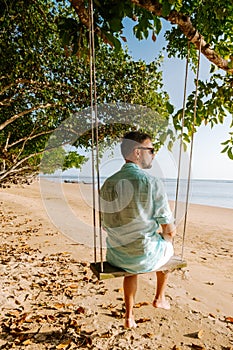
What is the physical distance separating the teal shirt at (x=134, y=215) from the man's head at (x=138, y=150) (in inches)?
3.8

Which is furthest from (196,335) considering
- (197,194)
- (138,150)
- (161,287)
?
(197,194)

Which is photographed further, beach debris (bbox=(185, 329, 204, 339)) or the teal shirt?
beach debris (bbox=(185, 329, 204, 339))

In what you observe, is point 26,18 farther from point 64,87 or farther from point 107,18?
point 107,18

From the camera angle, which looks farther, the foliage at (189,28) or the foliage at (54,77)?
the foliage at (54,77)

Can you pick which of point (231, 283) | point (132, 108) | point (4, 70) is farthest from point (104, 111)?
point (231, 283)

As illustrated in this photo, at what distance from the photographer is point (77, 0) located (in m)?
2.86

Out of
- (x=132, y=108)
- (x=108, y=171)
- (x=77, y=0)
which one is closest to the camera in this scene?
(x=77, y=0)

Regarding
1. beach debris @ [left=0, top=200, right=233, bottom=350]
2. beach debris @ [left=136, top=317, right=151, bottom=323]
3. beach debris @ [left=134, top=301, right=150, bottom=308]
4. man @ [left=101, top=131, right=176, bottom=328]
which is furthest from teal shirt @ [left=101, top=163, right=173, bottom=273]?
beach debris @ [left=134, top=301, right=150, bottom=308]

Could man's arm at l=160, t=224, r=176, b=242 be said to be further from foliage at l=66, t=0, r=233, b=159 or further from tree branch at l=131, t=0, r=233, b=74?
tree branch at l=131, t=0, r=233, b=74

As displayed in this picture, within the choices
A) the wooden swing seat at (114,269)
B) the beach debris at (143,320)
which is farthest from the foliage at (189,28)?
the beach debris at (143,320)

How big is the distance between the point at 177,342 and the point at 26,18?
5.86m

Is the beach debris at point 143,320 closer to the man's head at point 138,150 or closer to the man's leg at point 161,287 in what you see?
the man's leg at point 161,287

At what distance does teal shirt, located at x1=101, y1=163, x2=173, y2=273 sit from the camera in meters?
2.20

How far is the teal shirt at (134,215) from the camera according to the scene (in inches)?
86.6
